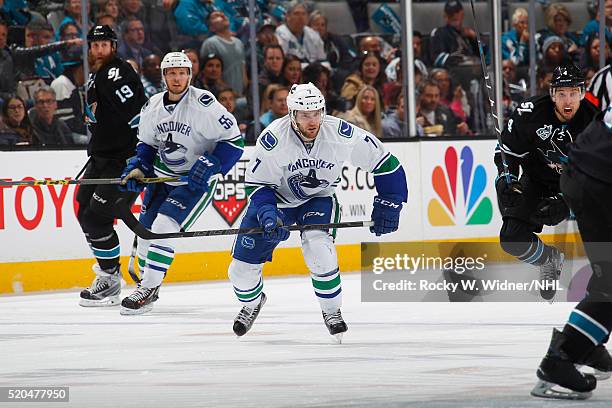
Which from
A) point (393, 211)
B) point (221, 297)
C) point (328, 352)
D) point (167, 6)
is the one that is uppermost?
point (167, 6)

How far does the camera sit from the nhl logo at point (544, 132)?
6375 millimetres

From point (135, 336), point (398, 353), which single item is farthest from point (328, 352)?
point (135, 336)

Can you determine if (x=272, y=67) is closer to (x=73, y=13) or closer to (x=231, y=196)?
(x=231, y=196)

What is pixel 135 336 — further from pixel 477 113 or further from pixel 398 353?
pixel 477 113

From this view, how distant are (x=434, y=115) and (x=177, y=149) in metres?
3.58

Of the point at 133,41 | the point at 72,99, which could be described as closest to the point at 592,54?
the point at 133,41

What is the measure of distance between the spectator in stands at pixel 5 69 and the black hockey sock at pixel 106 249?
1357 mm

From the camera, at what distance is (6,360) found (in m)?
5.31

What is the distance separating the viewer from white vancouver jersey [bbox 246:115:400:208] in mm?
5613

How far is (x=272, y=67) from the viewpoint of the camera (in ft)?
31.1

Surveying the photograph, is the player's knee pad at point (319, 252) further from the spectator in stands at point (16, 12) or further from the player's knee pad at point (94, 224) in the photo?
the spectator in stands at point (16, 12)

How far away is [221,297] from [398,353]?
2761 millimetres

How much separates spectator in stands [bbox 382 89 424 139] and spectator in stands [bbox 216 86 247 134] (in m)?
1.17

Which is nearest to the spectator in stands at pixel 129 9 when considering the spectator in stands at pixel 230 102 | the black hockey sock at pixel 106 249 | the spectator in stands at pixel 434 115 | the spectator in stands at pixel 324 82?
the spectator in stands at pixel 230 102
